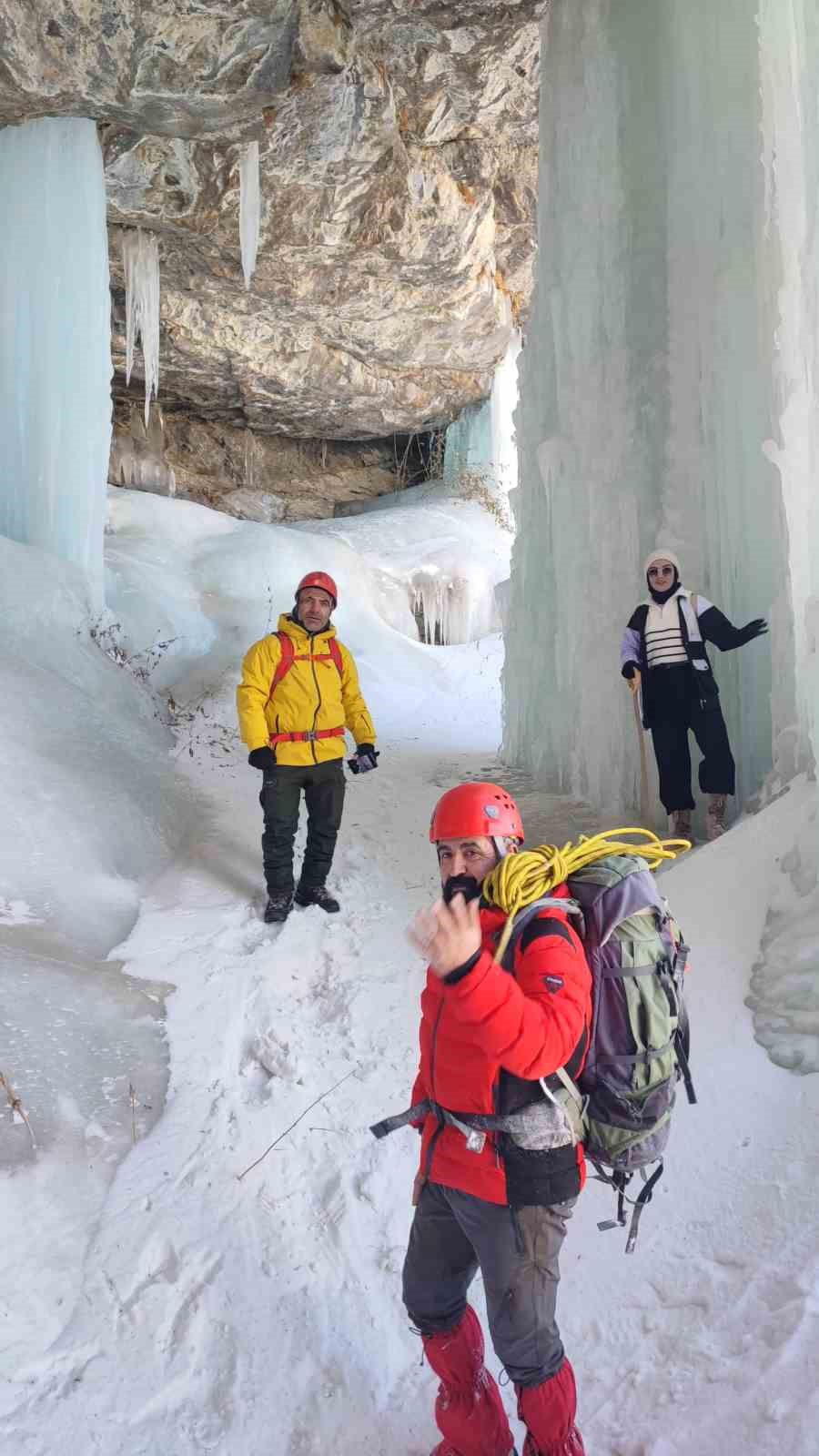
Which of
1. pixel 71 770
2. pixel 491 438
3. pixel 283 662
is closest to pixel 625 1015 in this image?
pixel 283 662

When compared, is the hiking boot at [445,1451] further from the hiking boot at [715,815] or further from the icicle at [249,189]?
the icicle at [249,189]

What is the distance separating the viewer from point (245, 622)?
9695mm

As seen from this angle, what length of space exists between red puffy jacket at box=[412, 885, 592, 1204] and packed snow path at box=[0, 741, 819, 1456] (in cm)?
66

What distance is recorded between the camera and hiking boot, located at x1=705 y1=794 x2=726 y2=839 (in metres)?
4.23

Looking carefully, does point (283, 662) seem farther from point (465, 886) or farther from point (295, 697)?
point (465, 886)

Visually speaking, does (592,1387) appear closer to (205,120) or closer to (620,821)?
(620,821)

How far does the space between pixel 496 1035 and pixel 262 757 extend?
274cm

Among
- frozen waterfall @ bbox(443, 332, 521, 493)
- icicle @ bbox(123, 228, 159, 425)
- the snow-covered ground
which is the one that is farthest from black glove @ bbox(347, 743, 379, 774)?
frozen waterfall @ bbox(443, 332, 521, 493)

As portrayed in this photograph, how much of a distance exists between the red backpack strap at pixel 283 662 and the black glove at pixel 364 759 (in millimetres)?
468

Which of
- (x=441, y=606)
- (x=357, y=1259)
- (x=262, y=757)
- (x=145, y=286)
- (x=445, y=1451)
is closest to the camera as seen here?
(x=445, y=1451)

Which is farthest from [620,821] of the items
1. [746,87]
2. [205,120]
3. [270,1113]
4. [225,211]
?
[225,211]

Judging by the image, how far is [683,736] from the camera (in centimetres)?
441

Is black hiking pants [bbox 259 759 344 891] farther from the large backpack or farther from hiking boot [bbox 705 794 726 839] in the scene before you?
the large backpack

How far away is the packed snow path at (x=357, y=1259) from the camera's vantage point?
1.82m
